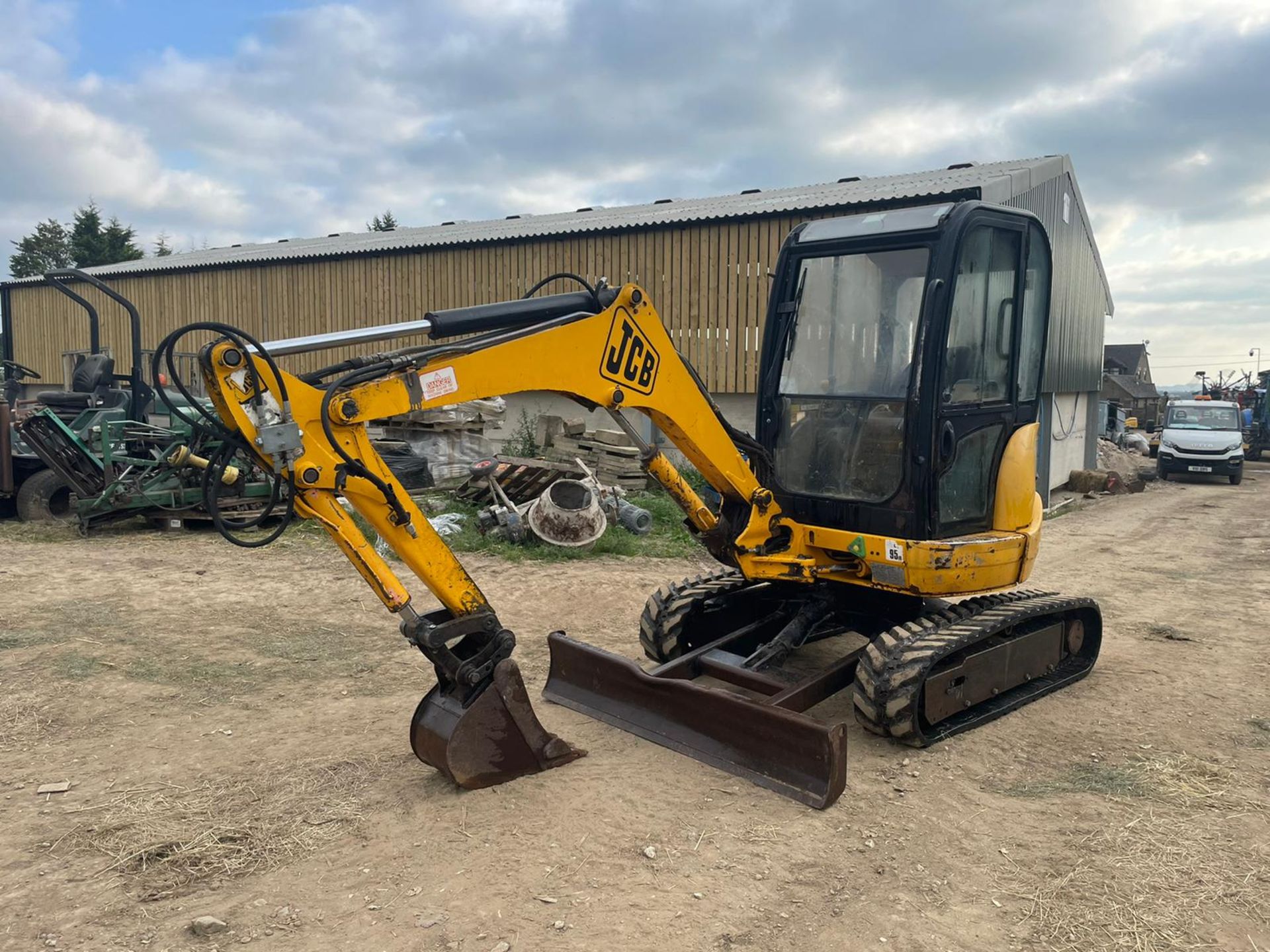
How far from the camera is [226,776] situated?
4.58m

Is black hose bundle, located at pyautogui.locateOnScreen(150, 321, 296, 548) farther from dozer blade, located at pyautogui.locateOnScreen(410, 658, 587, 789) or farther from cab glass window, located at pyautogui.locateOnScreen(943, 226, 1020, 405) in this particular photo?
cab glass window, located at pyautogui.locateOnScreen(943, 226, 1020, 405)

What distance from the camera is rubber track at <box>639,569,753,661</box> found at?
596 cm

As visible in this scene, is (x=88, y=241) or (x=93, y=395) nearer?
(x=93, y=395)

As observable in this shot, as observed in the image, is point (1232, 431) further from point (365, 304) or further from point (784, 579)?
point (784, 579)

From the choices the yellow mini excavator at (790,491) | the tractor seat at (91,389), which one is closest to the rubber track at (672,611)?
the yellow mini excavator at (790,491)

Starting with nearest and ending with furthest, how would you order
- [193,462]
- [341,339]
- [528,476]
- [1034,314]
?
[341,339] < [1034,314] < [193,462] < [528,476]

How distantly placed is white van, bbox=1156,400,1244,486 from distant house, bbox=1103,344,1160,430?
37.8 feet

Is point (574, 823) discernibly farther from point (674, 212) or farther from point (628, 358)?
point (674, 212)

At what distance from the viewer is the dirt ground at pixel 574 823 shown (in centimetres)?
334

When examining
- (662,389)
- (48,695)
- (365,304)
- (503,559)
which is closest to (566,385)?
(662,389)

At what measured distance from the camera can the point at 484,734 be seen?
14.2 ft

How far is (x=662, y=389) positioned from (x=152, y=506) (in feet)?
27.2

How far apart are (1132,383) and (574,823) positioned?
48.6 metres

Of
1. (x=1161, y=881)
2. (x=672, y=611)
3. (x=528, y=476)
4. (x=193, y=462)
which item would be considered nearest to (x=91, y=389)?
(x=193, y=462)
